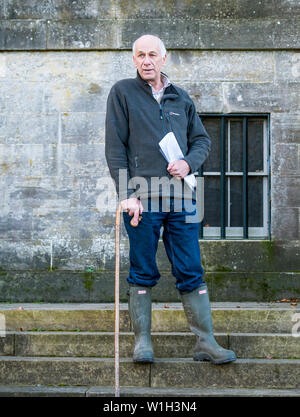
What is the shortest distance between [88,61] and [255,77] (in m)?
2.03

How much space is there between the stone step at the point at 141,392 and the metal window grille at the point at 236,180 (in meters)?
3.01

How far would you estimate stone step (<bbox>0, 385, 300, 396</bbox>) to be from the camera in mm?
3889

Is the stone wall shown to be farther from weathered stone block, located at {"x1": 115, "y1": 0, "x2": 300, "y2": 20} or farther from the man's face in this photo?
the man's face

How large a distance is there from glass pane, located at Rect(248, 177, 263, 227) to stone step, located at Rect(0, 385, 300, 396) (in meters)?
3.07

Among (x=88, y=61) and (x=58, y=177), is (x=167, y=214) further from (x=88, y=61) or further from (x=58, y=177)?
(x=88, y=61)

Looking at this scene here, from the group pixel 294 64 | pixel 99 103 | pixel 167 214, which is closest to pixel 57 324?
pixel 167 214

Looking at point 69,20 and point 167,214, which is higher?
point 69,20

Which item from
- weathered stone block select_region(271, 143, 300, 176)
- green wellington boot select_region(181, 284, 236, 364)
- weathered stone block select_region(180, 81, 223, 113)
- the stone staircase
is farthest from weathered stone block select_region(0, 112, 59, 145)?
green wellington boot select_region(181, 284, 236, 364)

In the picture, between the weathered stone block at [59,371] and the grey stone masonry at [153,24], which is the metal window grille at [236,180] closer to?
the grey stone masonry at [153,24]

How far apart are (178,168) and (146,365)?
1.48 meters

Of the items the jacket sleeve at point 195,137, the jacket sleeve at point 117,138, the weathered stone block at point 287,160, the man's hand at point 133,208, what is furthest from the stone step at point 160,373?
the weathered stone block at point 287,160

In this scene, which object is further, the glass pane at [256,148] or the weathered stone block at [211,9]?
the glass pane at [256,148]

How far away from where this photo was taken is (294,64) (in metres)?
6.65

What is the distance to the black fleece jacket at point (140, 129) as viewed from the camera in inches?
158
